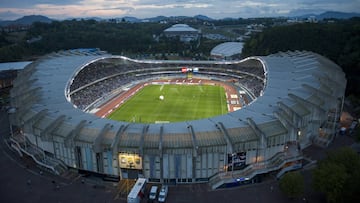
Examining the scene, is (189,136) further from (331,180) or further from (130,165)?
(331,180)

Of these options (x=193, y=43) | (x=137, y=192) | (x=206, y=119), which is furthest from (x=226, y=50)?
(x=137, y=192)

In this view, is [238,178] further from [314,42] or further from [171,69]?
[314,42]

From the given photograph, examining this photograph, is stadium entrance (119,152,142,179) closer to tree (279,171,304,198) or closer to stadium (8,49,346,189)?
stadium (8,49,346,189)

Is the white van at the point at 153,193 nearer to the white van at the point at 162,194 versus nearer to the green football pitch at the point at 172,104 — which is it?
the white van at the point at 162,194

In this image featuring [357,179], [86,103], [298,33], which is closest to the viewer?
[357,179]

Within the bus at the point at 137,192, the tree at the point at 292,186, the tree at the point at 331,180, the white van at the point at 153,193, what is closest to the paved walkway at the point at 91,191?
the tree at the point at 292,186

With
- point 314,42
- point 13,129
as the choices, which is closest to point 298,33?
point 314,42

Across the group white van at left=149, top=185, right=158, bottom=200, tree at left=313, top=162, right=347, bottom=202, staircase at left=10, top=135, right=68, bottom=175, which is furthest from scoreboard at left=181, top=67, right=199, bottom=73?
tree at left=313, top=162, right=347, bottom=202
